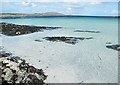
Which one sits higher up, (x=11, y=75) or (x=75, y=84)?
(x=11, y=75)

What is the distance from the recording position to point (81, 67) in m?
23.3

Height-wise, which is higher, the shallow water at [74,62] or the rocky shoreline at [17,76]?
the rocky shoreline at [17,76]

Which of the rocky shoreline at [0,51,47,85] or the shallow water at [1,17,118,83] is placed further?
the shallow water at [1,17,118,83]

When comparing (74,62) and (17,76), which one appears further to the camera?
(74,62)

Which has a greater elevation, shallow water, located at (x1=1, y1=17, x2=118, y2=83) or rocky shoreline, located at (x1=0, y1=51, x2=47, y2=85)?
rocky shoreline, located at (x1=0, y1=51, x2=47, y2=85)

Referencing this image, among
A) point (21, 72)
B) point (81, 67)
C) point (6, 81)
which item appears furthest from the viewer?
point (81, 67)

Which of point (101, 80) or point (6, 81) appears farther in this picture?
point (101, 80)

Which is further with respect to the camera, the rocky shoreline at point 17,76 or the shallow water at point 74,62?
the shallow water at point 74,62

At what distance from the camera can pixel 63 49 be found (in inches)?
1262

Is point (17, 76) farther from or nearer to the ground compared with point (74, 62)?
farther from the ground

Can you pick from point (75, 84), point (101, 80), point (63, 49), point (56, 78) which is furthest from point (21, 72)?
point (63, 49)

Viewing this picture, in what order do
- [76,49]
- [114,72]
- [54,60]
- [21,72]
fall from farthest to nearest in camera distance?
[76,49]
[54,60]
[114,72]
[21,72]

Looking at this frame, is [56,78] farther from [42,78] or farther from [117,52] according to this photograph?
[117,52]

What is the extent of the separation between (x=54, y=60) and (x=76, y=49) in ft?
21.8
